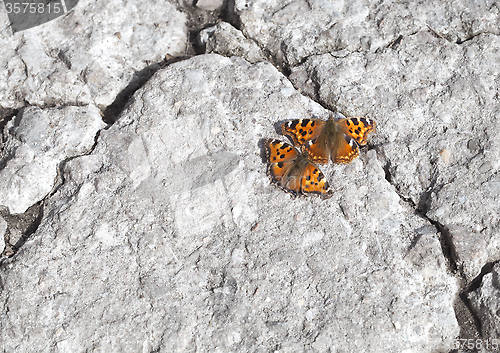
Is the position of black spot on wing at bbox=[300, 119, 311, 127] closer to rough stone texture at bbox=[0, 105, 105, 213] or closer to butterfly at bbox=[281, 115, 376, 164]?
butterfly at bbox=[281, 115, 376, 164]

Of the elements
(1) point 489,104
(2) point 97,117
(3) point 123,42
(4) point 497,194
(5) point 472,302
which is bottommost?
(5) point 472,302

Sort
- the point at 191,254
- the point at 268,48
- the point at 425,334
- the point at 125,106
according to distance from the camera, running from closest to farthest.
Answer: the point at 425,334 → the point at 191,254 → the point at 125,106 → the point at 268,48

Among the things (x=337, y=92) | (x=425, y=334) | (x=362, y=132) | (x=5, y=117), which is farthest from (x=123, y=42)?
(x=425, y=334)

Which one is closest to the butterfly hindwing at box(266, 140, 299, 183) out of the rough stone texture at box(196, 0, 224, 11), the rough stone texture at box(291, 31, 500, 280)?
the rough stone texture at box(291, 31, 500, 280)

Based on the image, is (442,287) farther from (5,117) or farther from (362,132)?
(5,117)

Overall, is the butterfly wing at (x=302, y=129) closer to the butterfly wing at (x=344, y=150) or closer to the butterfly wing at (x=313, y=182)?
the butterfly wing at (x=344, y=150)
